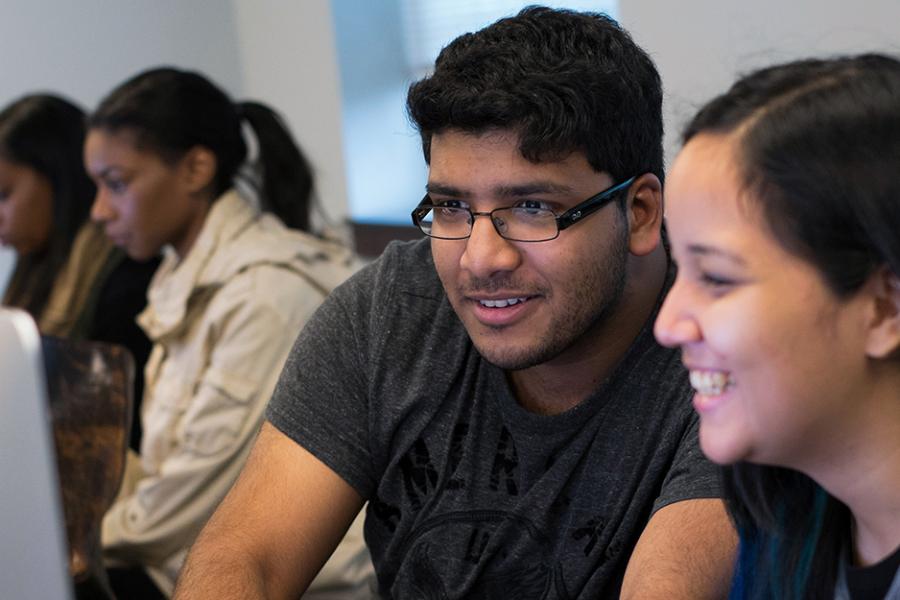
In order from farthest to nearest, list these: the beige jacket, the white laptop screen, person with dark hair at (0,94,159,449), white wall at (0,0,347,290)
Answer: white wall at (0,0,347,290) → person with dark hair at (0,94,159,449) → the beige jacket → the white laptop screen

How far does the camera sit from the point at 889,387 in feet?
3.13

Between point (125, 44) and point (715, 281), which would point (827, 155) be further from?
point (125, 44)

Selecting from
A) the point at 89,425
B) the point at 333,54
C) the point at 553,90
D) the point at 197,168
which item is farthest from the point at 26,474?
the point at 333,54

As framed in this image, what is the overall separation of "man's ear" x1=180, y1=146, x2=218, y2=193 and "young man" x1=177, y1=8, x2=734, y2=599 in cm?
127

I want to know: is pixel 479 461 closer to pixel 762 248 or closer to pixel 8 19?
pixel 762 248

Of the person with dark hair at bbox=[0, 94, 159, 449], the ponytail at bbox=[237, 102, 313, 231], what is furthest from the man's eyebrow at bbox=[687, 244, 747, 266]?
the person with dark hair at bbox=[0, 94, 159, 449]

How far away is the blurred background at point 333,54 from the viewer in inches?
101

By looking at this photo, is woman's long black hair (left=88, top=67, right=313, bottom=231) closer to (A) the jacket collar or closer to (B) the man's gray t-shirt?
(A) the jacket collar

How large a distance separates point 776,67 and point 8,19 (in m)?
3.85

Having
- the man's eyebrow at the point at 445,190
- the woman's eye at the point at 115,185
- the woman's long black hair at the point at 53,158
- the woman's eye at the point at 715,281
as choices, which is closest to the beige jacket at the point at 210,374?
the woman's eye at the point at 115,185

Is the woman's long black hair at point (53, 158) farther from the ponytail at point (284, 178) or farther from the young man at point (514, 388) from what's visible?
the young man at point (514, 388)

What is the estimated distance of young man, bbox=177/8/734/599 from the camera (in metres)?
1.38

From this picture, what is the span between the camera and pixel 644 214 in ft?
4.88

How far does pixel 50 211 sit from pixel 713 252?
2.71 m
